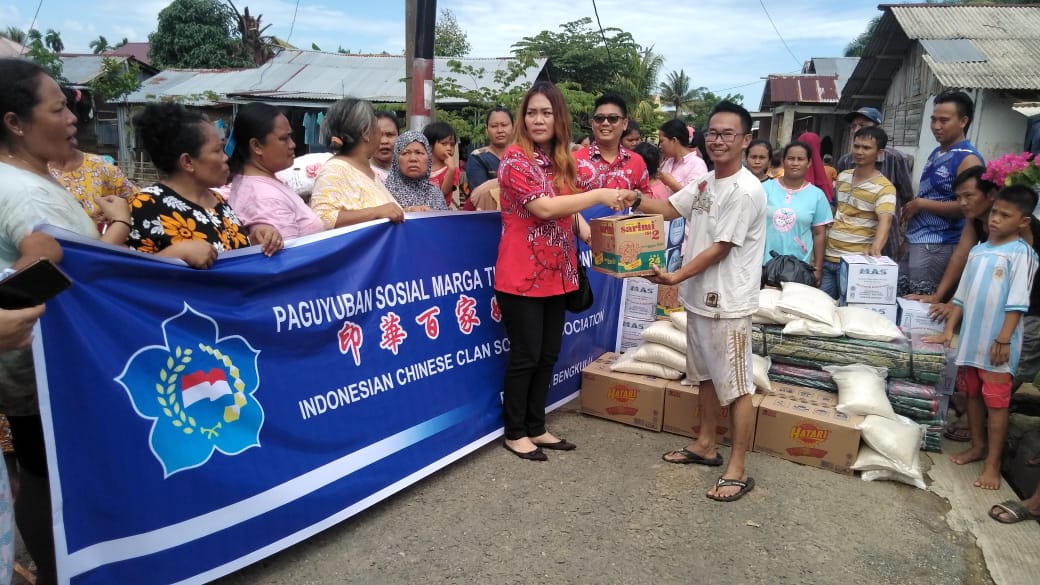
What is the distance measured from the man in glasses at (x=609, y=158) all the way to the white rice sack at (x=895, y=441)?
2.03 metres

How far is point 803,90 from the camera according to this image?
65.4 feet

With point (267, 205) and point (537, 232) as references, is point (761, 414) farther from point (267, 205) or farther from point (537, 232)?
point (267, 205)

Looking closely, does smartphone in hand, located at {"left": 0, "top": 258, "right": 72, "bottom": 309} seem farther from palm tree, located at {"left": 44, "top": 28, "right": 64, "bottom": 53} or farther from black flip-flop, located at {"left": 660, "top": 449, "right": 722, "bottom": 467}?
palm tree, located at {"left": 44, "top": 28, "right": 64, "bottom": 53}

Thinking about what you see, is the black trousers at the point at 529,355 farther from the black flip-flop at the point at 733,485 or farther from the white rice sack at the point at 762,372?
the white rice sack at the point at 762,372

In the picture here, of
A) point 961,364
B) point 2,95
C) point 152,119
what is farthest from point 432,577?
point 961,364

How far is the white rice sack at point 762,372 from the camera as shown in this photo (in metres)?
3.86

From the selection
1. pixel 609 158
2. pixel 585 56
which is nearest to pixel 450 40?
pixel 585 56

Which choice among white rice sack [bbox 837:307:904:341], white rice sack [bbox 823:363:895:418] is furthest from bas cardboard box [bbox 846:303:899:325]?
white rice sack [bbox 823:363:895:418]

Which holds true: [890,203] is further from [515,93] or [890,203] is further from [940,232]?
[515,93]

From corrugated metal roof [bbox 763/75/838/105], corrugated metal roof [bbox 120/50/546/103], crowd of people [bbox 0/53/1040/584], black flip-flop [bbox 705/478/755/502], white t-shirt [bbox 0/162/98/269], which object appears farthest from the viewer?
corrugated metal roof [bbox 763/75/838/105]

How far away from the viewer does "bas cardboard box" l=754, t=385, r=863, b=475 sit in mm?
3512

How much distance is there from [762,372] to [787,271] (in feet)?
3.38

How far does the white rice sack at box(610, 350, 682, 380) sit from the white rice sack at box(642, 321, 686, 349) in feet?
0.46

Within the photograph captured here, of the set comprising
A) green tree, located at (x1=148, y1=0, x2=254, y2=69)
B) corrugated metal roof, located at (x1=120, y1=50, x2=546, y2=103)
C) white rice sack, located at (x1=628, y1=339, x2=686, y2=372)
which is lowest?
white rice sack, located at (x1=628, y1=339, x2=686, y2=372)
